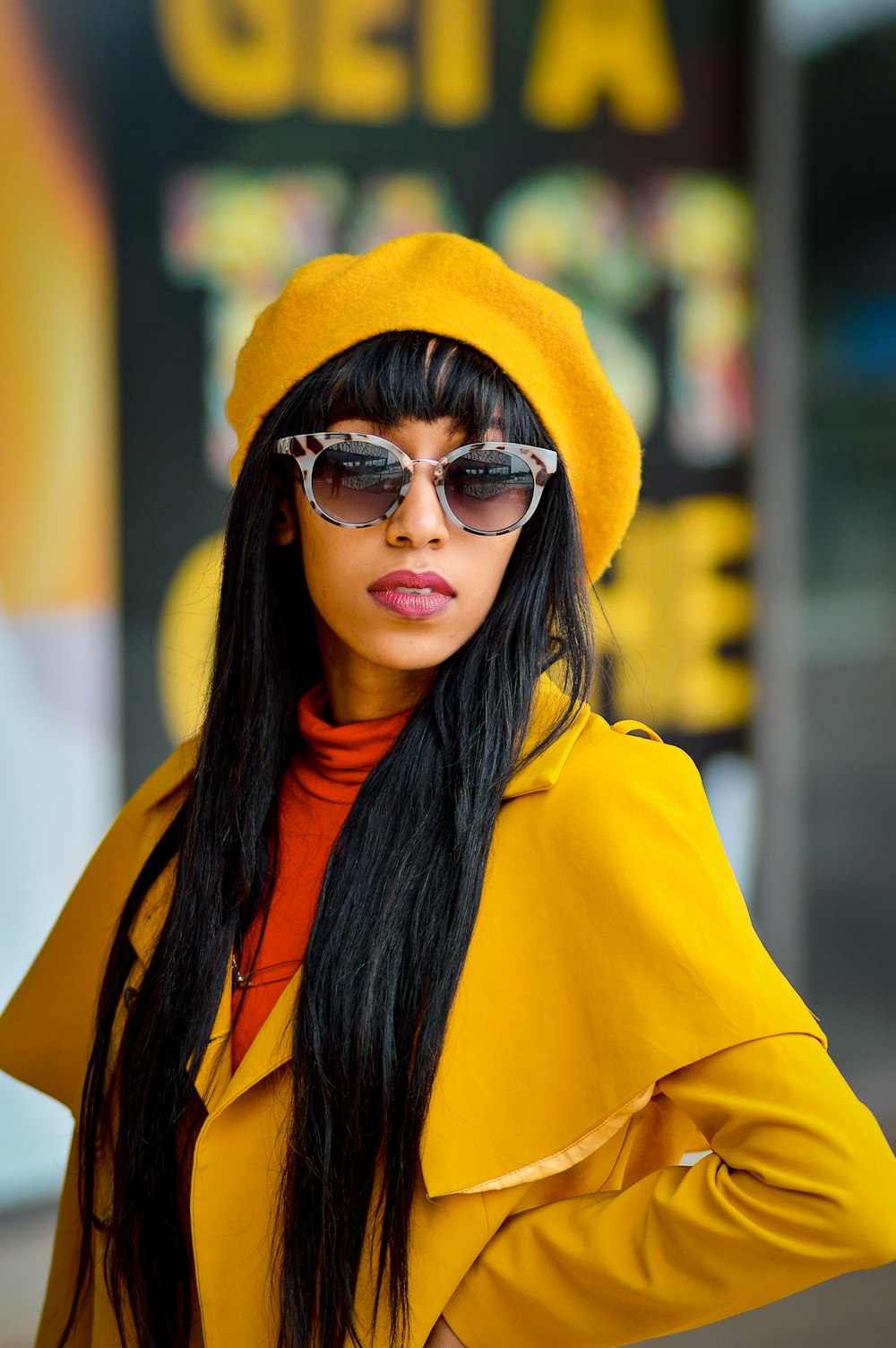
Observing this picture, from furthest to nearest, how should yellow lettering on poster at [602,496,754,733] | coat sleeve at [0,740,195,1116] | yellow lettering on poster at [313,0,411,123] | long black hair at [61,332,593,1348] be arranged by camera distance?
1. yellow lettering on poster at [602,496,754,733]
2. yellow lettering on poster at [313,0,411,123]
3. coat sleeve at [0,740,195,1116]
4. long black hair at [61,332,593,1348]

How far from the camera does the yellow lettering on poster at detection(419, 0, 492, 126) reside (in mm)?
3596

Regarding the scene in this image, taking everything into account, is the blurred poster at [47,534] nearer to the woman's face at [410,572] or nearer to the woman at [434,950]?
the woman at [434,950]

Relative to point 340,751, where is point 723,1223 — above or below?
below

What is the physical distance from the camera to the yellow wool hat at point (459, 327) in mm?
1356

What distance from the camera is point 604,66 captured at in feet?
12.5

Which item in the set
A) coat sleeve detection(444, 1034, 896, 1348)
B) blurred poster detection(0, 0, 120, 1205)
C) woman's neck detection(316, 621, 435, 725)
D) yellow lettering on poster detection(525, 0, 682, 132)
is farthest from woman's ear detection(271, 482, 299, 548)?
yellow lettering on poster detection(525, 0, 682, 132)

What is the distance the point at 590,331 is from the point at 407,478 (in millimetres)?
2716

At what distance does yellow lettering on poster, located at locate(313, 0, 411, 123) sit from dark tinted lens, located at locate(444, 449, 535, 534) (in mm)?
2558

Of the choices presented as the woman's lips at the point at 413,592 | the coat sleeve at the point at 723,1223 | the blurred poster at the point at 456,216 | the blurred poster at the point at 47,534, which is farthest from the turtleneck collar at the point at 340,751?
the blurred poster at the point at 47,534

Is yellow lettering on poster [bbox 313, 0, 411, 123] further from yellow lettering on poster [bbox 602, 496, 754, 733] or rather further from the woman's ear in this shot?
the woman's ear

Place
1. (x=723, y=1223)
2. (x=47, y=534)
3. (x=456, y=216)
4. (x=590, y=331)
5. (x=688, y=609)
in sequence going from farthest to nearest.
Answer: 1. (x=688, y=609)
2. (x=590, y=331)
3. (x=456, y=216)
4. (x=47, y=534)
5. (x=723, y=1223)

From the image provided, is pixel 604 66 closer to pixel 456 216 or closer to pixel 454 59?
pixel 454 59

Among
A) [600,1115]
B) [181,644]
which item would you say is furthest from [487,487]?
[181,644]

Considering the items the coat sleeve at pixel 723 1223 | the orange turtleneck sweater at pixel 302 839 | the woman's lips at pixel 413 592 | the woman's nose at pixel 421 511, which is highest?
the woman's nose at pixel 421 511
